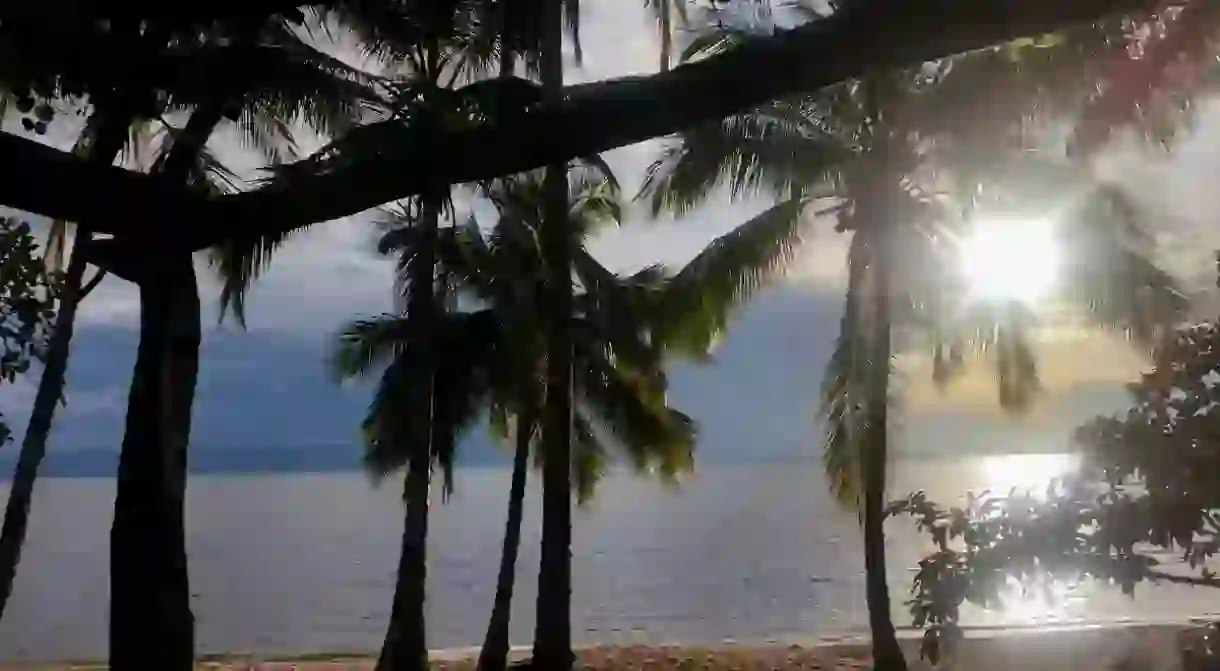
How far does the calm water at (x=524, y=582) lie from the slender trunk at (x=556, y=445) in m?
3.11

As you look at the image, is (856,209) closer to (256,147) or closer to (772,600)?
(256,147)

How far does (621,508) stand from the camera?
105m

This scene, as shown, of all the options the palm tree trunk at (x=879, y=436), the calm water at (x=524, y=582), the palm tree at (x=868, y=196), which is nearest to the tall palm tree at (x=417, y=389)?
the calm water at (x=524, y=582)

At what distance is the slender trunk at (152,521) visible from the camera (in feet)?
12.5

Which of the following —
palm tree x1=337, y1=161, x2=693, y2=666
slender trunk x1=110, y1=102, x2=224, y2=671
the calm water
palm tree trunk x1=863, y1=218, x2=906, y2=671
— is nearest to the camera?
slender trunk x1=110, y1=102, x2=224, y2=671

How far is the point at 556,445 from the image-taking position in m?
13.1

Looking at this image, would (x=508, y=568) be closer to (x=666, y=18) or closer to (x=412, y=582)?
(x=412, y=582)

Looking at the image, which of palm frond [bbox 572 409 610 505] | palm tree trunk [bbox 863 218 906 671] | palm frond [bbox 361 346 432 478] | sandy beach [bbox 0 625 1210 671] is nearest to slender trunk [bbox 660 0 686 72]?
palm tree trunk [bbox 863 218 906 671]

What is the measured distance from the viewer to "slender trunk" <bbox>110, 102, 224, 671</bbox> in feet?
12.5

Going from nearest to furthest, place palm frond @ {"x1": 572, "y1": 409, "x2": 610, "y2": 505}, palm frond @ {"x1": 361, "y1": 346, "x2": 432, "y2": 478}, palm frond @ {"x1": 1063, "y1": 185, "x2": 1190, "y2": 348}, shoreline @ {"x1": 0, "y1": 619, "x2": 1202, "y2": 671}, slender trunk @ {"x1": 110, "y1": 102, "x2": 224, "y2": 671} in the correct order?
slender trunk @ {"x1": 110, "y1": 102, "x2": 224, "y2": 671}
palm frond @ {"x1": 1063, "y1": 185, "x2": 1190, "y2": 348}
palm frond @ {"x1": 361, "y1": 346, "x2": 432, "y2": 478}
shoreline @ {"x1": 0, "y1": 619, "x2": 1202, "y2": 671}
palm frond @ {"x1": 572, "y1": 409, "x2": 610, "y2": 505}

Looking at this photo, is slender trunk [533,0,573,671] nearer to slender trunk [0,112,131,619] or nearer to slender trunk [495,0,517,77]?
slender trunk [495,0,517,77]

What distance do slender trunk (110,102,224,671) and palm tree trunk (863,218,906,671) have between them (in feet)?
29.5

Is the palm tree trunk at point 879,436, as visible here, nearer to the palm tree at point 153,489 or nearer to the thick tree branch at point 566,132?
the palm tree at point 153,489

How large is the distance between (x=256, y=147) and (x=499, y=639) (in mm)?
6586
